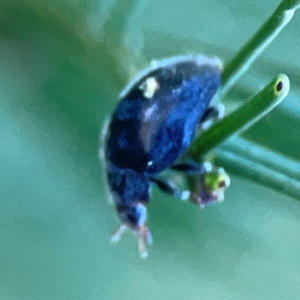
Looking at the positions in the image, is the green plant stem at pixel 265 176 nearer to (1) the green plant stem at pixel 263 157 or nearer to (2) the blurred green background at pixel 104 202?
(1) the green plant stem at pixel 263 157

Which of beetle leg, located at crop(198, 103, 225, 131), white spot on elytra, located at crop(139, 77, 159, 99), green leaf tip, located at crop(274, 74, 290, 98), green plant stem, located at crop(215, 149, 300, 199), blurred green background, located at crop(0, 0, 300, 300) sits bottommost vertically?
blurred green background, located at crop(0, 0, 300, 300)

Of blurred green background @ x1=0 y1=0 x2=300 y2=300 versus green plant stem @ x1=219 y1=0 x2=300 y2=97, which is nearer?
green plant stem @ x1=219 y1=0 x2=300 y2=97

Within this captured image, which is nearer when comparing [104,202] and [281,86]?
[281,86]

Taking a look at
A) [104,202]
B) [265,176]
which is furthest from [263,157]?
[104,202]

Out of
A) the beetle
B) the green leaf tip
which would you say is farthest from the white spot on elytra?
the green leaf tip

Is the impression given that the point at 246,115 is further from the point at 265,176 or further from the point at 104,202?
the point at 104,202

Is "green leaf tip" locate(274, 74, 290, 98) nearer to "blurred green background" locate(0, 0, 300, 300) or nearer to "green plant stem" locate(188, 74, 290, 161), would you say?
"green plant stem" locate(188, 74, 290, 161)
